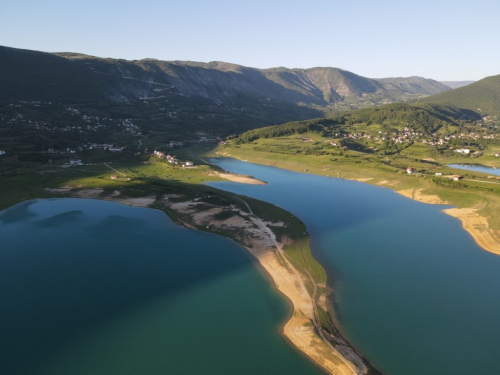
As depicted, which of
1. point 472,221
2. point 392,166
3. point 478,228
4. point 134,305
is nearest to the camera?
point 134,305

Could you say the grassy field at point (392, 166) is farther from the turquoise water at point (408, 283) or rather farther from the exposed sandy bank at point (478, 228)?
the turquoise water at point (408, 283)

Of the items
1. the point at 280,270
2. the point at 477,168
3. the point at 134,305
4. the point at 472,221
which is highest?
the point at 280,270

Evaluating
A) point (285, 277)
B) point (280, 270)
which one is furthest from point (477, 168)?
point (285, 277)

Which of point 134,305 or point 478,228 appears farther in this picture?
point 478,228

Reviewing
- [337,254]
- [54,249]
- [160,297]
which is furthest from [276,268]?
[54,249]

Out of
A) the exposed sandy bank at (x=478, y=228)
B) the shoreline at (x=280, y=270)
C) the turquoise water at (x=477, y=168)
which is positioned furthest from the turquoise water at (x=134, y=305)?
the turquoise water at (x=477, y=168)

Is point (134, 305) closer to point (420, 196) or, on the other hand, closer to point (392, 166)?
point (420, 196)

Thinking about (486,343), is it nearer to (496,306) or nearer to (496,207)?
(496,306)

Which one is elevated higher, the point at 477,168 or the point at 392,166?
the point at 392,166

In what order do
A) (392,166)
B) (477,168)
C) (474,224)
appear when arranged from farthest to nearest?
(477,168) < (392,166) < (474,224)
